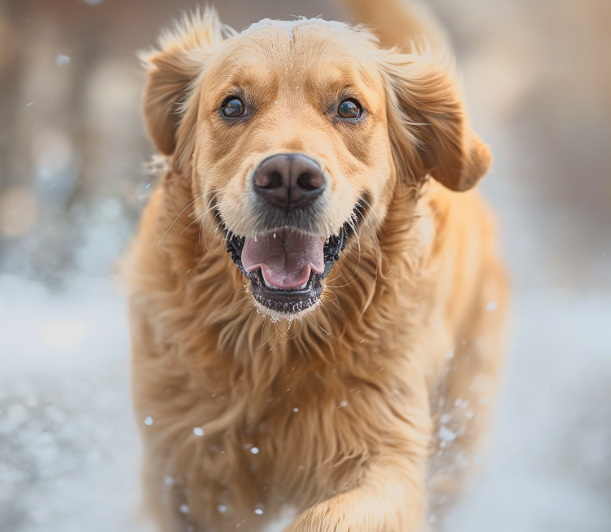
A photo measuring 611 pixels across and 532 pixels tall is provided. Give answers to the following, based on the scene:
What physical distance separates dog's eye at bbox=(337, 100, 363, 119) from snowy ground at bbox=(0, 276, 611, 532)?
128 centimetres

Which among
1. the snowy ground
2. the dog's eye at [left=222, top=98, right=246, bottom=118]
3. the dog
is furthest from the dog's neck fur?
the snowy ground

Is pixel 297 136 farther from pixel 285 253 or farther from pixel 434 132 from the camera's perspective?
pixel 434 132

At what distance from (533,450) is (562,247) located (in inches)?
54.6

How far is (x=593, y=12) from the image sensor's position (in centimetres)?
311

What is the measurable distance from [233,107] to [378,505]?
1.20 meters

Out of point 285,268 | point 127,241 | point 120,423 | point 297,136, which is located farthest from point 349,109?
point 120,423

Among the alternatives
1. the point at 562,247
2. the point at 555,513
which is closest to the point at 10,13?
the point at 562,247

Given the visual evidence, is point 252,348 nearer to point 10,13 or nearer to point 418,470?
point 418,470

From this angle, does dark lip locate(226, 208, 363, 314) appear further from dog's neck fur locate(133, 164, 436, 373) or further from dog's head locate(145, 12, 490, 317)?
dog's neck fur locate(133, 164, 436, 373)

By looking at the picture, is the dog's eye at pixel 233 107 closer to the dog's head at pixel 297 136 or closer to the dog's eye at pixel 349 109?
the dog's head at pixel 297 136

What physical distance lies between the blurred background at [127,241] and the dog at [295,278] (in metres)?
0.47

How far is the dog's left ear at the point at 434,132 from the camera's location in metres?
1.86

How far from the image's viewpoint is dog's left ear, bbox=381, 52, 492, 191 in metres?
1.86

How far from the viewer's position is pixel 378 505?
156 cm
